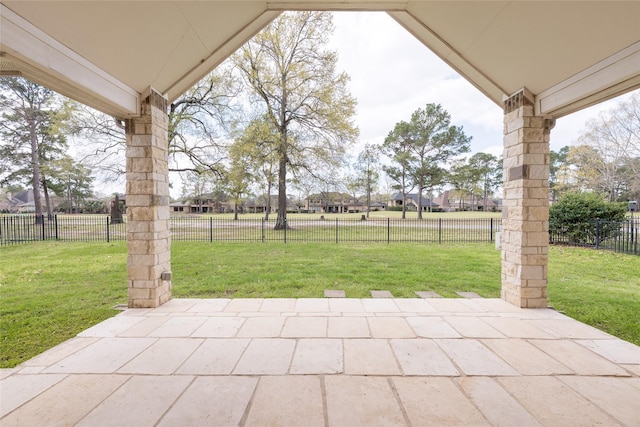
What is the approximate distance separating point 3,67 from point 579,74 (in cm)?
628

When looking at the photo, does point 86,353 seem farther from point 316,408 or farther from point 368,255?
point 368,255

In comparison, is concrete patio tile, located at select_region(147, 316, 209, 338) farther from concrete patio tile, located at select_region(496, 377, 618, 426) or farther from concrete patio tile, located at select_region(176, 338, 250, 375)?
concrete patio tile, located at select_region(496, 377, 618, 426)

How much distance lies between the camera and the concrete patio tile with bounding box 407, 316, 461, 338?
3363 millimetres

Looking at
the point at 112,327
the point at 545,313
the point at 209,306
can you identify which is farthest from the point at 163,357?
the point at 545,313

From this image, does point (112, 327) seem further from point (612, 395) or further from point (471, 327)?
point (612, 395)

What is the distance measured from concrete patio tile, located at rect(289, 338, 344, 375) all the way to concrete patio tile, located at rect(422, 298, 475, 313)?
2022mm

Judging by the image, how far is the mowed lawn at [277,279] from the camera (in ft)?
12.9

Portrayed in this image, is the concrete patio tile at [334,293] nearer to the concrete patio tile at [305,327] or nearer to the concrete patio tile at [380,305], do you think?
the concrete patio tile at [380,305]

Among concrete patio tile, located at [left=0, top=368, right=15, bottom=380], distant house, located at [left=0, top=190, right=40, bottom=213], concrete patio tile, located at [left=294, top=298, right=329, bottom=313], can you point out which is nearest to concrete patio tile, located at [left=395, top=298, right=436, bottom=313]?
concrete patio tile, located at [left=294, top=298, right=329, bottom=313]

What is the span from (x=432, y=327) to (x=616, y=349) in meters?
1.90

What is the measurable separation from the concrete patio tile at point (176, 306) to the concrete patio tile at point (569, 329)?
5.09m

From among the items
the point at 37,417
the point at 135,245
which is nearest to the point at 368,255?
the point at 135,245

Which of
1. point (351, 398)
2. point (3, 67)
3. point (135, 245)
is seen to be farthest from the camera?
point (135, 245)

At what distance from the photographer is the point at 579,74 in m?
3.36
